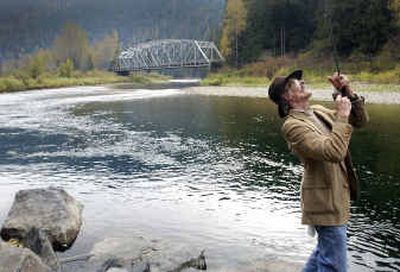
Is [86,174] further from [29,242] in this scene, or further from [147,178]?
[29,242]

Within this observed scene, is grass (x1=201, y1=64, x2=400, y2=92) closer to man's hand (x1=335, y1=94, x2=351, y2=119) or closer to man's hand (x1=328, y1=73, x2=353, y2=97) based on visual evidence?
man's hand (x1=328, y1=73, x2=353, y2=97)

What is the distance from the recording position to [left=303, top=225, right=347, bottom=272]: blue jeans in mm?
5922

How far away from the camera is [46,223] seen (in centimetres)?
1188

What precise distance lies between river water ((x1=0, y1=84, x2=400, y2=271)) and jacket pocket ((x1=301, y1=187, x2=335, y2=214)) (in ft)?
13.3

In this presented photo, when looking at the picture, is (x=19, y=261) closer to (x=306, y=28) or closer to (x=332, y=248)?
(x=332, y=248)

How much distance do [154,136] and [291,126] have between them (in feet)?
81.2

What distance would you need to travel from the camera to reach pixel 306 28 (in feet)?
298

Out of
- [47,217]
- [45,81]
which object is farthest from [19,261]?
[45,81]

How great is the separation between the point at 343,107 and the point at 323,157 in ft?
1.91

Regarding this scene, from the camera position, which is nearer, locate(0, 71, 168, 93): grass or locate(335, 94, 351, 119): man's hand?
locate(335, 94, 351, 119): man's hand

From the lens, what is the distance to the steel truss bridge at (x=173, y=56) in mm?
126750

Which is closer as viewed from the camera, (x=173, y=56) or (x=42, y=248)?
(x=42, y=248)

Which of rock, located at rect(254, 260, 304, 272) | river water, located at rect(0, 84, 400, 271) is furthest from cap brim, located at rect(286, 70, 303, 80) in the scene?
river water, located at rect(0, 84, 400, 271)

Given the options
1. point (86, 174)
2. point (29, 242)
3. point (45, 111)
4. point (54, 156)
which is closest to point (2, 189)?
point (86, 174)
